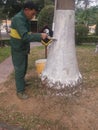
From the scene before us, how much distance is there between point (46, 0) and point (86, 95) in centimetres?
2577

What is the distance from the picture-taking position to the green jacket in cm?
507

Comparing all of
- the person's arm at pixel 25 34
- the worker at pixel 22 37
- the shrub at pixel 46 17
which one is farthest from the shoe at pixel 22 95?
the shrub at pixel 46 17

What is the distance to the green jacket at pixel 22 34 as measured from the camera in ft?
Answer: 16.6

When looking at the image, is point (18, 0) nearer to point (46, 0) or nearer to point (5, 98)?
point (46, 0)

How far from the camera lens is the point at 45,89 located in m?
5.79

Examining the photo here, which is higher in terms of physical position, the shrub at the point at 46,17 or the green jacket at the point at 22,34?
the green jacket at the point at 22,34

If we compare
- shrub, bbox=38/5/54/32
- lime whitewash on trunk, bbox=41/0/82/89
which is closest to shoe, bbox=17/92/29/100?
lime whitewash on trunk, bbox=41/0/82/89

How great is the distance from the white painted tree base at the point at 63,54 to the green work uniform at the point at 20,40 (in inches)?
21.4

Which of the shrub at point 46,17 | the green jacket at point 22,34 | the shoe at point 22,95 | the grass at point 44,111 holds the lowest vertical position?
the grass at point 44,111

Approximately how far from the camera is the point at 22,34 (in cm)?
506

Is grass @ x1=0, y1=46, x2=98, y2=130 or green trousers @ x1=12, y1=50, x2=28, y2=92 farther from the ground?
green trousers @ x1=12, y1=50, x2=28, y2=92

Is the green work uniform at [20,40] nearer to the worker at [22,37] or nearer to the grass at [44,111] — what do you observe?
the worker at [22,37]

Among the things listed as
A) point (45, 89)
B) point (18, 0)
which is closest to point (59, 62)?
point (45, 89)

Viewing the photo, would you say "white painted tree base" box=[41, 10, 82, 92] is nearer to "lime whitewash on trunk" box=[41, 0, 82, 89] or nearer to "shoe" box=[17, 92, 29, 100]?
"lime whitewash on trunk" box=[41, 0, 82, 89]
